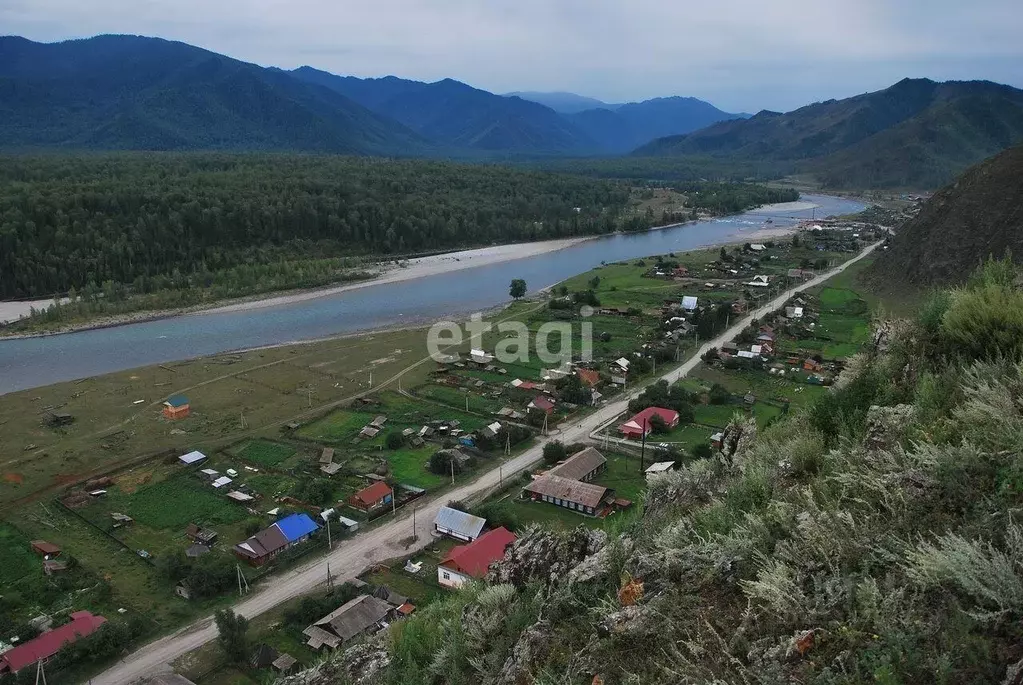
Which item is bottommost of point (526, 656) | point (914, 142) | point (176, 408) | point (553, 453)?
point (553, 453)

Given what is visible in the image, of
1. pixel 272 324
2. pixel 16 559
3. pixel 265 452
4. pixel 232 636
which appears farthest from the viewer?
pixel 272 324

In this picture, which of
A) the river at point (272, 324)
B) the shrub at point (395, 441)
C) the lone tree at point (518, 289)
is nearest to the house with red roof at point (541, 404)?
the shrub at point (395, 441)

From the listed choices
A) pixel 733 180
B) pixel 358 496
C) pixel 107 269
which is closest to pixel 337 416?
pixel 358 496

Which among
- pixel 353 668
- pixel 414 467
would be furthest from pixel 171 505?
pixel 353 668

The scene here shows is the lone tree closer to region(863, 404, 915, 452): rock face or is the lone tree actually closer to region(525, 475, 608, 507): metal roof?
region(525, 475, 608, 507): metal roof

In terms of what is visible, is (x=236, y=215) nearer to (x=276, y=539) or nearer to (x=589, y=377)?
(x=589, y=377)

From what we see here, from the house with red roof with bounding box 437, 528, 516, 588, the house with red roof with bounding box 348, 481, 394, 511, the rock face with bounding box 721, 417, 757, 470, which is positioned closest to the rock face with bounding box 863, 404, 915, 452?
the rock face with bounding box 721, 417, 757, 470
